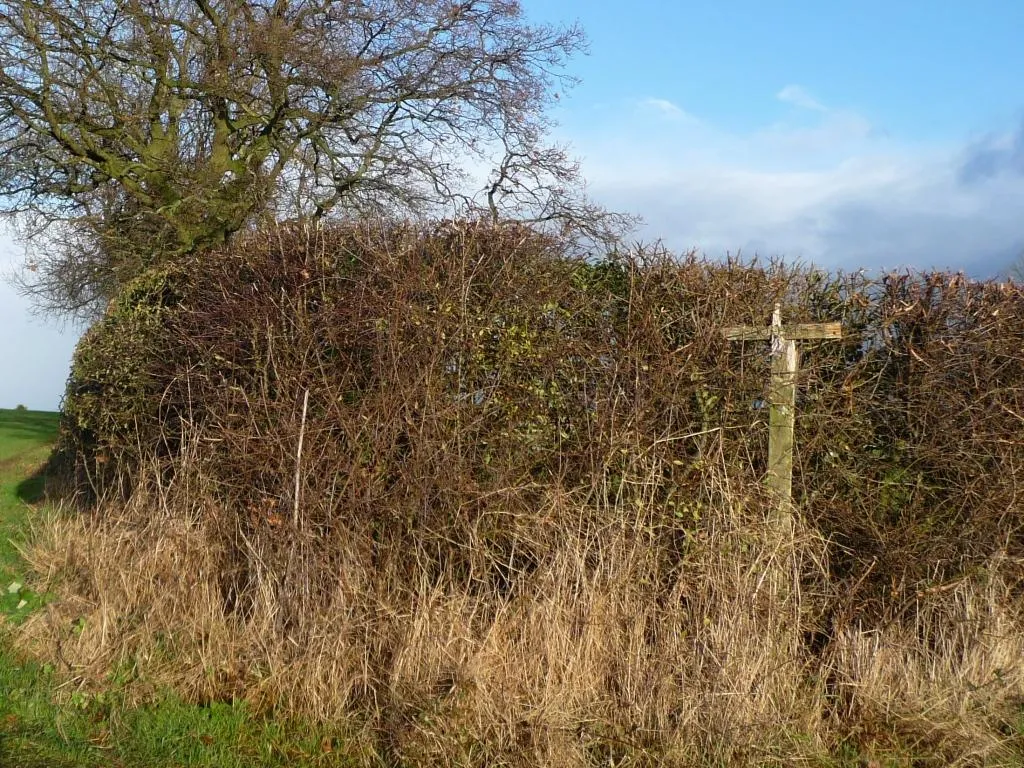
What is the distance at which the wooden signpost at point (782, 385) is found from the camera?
23.1 feet

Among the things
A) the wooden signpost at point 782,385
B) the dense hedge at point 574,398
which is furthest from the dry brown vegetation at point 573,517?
the wooden signpost at point 782,385

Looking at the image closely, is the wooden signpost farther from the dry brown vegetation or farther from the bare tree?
the bare tree

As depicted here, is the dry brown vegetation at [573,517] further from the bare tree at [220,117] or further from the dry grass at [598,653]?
the bare tree at [220,117]

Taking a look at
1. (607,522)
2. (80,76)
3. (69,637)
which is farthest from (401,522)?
(80,76)

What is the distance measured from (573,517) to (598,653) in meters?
0.90

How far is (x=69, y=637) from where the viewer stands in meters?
7.54

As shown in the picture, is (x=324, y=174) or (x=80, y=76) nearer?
(x=80, y=76)

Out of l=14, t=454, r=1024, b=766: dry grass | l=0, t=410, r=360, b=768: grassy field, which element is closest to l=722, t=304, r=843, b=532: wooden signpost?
l=14, t=454, r=1024, b=766: dry grass

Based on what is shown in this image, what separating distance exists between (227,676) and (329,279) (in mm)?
2884

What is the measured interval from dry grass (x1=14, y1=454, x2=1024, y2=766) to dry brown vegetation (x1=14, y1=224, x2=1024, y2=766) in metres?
0.02

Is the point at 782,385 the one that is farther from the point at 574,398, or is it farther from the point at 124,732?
the point at 124,732

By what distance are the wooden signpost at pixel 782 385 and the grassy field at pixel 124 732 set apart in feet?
11.1

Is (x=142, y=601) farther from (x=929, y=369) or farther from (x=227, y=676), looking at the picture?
(x=929, y=369)

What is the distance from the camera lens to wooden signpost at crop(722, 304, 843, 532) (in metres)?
7.05
